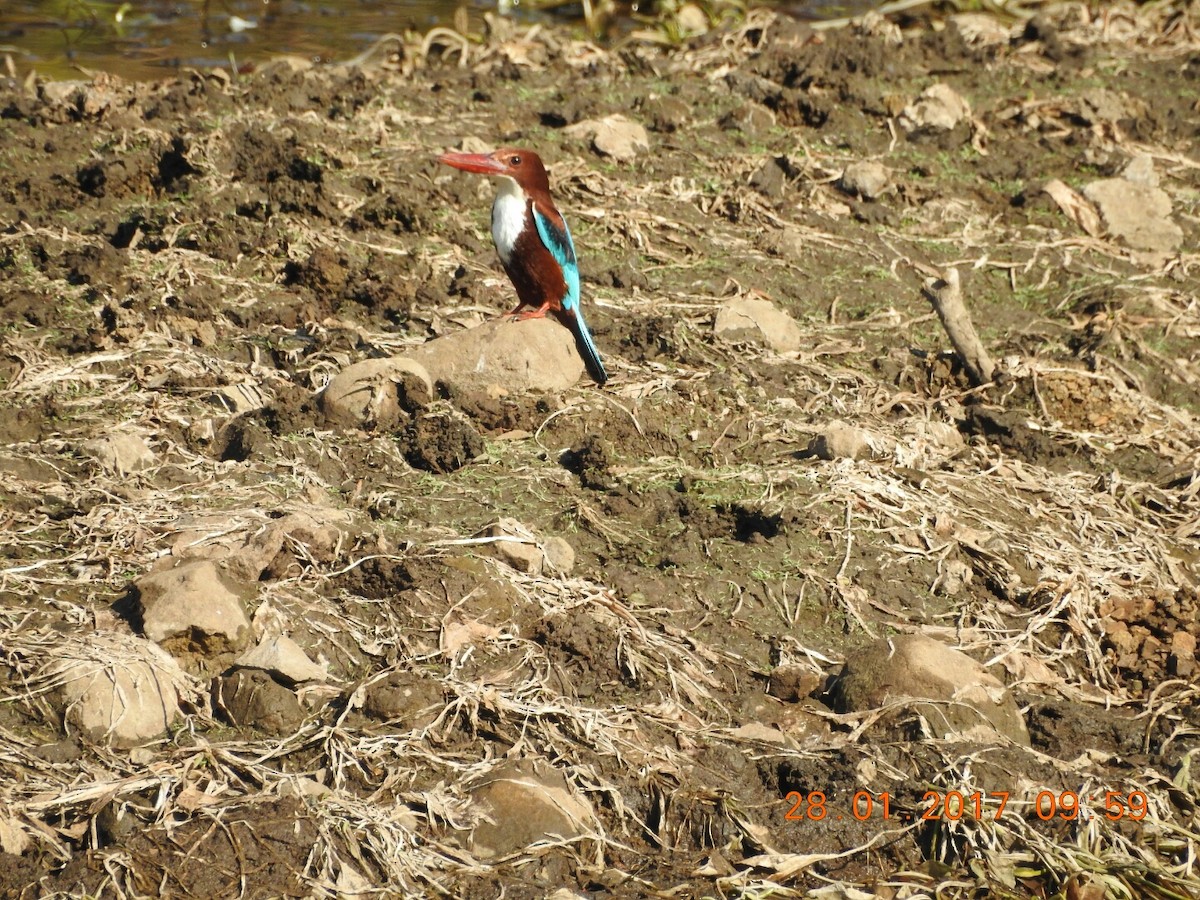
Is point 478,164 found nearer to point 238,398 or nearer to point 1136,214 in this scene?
point 238,398

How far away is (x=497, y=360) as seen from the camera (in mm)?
4582

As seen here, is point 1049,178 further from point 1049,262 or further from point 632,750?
point 632,750

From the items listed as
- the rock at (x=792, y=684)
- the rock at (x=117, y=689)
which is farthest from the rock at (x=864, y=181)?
the rock at (x=117, y=689)

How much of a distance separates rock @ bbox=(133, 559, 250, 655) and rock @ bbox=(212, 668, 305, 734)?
11 cm

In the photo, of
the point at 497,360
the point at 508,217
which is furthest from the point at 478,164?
the point at 497,360

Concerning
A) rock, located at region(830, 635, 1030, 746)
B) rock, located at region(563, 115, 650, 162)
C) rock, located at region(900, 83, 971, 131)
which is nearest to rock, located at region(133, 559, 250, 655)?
rock, located at region(830, 635, 1030, 746)

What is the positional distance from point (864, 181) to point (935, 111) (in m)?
0.96

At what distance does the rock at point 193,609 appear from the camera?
3281 millimetres

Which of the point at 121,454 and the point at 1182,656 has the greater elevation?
the point at 121,454

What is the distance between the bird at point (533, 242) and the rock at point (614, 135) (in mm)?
1347

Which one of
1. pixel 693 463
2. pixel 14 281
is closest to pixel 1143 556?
pixel 693 463

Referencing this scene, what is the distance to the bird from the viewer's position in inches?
187

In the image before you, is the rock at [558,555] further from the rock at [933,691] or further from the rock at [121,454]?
the rock at [121,454]
